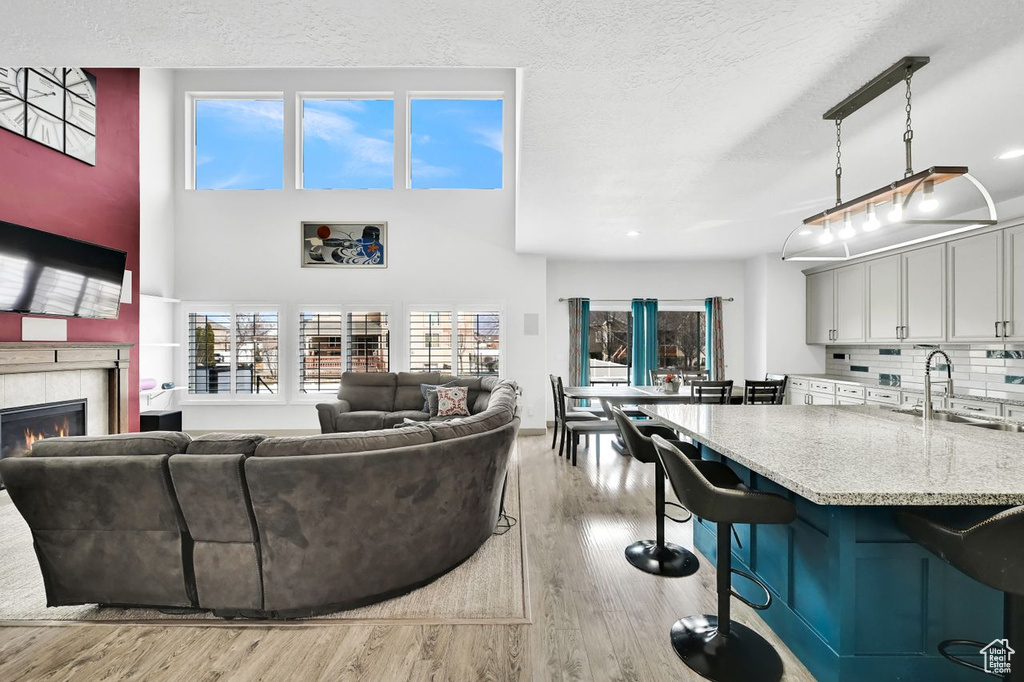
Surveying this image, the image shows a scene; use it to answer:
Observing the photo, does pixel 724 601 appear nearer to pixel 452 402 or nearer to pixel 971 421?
pixel 971 421

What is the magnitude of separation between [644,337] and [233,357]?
6023mm

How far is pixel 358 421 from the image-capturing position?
5672 mm

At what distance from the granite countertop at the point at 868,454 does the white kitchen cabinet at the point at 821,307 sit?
3737 millimetres

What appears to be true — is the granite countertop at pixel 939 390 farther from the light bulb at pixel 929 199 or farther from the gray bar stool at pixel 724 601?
the gray bar stool at pixel 724 601

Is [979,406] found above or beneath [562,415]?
above

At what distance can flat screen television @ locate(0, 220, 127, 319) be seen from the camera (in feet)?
13.0

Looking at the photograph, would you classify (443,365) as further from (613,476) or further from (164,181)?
(164,181)

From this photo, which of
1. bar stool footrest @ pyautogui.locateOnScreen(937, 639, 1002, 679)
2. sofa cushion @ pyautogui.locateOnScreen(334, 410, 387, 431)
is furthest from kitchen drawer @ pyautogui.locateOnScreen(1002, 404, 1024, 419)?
sofa cushion @ pyautogui.locateOnScreen(334, 410, 387, 431)

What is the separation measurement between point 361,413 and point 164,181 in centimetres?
439

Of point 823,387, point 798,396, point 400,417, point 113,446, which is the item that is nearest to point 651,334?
point 798,396

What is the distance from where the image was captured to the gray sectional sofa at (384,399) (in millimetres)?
5668

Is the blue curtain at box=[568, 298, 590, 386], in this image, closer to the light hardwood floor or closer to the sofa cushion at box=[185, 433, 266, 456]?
the light hardwood floor

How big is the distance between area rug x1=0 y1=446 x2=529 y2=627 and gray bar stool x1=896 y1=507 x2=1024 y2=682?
1570 mm

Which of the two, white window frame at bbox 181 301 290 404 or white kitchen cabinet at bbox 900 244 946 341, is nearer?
white kitchen cabinet at bbox 900 244 946 341
